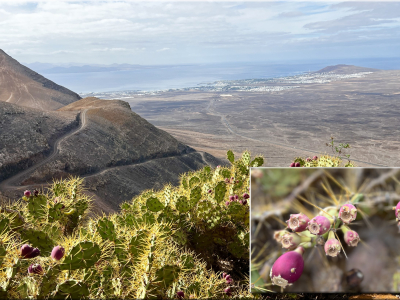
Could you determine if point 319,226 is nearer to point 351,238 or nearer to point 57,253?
point 351,238

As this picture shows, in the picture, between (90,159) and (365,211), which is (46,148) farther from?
(365,211)

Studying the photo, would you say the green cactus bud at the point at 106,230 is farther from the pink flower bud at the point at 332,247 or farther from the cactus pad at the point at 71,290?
the pink flower bud at the point at 332,247

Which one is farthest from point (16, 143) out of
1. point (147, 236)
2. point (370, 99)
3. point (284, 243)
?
point (370, 99)

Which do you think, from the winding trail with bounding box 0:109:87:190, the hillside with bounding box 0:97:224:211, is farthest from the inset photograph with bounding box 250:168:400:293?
the winding trail with bounding box 0:109:87:190

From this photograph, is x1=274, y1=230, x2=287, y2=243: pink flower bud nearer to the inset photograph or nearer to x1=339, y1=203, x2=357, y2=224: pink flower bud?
the inset photograph


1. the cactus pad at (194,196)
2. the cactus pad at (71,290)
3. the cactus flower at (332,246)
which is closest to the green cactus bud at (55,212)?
the cactus pad at (194,196)

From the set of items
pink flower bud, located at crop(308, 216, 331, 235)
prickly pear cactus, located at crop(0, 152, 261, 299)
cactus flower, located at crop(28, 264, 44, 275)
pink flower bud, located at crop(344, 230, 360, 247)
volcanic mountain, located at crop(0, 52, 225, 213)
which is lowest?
volcanic mountain, located at crop(0, 52, 225, 213)

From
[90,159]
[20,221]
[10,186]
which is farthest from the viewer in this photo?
[90,159]
